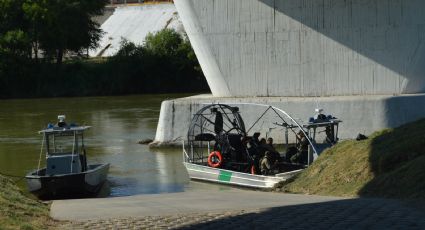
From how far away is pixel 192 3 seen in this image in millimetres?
34469

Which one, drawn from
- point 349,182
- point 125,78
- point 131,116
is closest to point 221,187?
point 349,182

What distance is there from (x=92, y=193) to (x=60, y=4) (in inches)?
2159

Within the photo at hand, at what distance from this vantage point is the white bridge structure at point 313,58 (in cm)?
3199

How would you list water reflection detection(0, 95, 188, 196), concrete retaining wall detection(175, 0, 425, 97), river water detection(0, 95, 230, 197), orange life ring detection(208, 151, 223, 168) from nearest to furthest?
orange life ring detection(208, 151, 223, 168) < river water detection(0, 95, 230, 197) < water reflection detection(0, 95, 188, 196) < concrete retaining wall detection(175, 0, 425, 97)

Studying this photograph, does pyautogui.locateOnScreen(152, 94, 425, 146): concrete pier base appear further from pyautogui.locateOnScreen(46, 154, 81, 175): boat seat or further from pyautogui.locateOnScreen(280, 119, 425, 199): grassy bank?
pyautogui.locateOnScreen(280, 119, 425, 199): grassy bank

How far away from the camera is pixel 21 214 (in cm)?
1389

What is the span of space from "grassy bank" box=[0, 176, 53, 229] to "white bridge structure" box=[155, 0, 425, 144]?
54.8ft

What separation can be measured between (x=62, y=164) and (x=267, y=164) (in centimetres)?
505

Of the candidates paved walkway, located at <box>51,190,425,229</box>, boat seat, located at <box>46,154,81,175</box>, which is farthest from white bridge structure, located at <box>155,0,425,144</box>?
paved walkway, located at <box>51,190,425,229</box>

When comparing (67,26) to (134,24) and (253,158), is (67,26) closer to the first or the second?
(134,24)

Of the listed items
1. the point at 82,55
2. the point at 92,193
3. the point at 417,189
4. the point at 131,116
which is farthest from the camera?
the point at 82,55

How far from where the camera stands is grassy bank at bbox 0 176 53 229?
12.5 meters

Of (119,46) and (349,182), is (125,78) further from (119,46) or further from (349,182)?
(349,182)

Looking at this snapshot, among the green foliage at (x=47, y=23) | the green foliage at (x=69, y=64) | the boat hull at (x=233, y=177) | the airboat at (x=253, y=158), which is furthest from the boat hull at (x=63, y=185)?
the green foliage at (x=47, y=23)
